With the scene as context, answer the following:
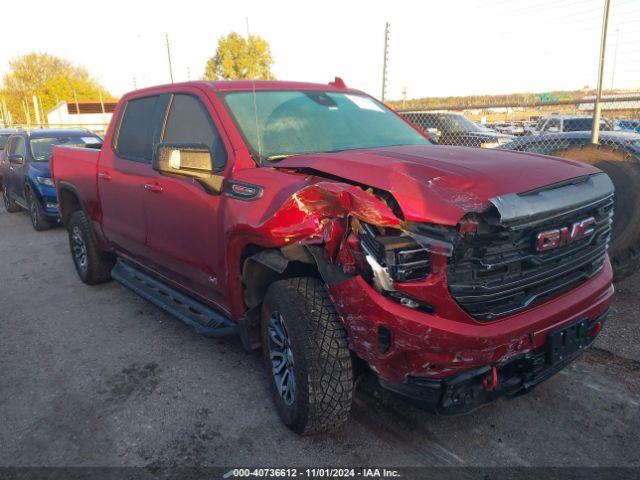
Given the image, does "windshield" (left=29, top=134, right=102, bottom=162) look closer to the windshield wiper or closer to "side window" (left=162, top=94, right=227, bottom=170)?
"side window" (left=162, top=94, right=227, bottom=170)

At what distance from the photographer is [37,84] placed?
60.4 m

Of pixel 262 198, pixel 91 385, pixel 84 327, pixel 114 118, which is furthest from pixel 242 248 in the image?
pixel 114 118

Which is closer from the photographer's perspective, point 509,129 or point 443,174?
point 443,174

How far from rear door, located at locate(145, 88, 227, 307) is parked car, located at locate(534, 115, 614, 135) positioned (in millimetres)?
10138

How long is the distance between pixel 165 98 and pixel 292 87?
3.35ft

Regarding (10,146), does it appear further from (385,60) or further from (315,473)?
(315,473)

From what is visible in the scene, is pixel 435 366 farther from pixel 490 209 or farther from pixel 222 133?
pixel 222 133

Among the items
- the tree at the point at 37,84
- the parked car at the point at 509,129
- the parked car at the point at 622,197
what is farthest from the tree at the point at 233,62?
the parked car at the point at 622,197

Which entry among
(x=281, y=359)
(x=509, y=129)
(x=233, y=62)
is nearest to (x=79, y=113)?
(x=233, y=62)

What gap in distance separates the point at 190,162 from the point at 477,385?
201 cm

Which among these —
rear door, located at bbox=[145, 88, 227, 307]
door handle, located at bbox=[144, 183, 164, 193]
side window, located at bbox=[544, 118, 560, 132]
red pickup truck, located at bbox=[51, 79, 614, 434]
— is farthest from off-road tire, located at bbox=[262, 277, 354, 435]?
side window, located at bbox=[544, 118, 560, 132]

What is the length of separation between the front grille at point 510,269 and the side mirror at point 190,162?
159 centimetres

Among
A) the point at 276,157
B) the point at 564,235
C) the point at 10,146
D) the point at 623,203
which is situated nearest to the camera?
the point at 564,235

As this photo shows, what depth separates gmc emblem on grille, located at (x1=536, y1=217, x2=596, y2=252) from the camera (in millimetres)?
2359
